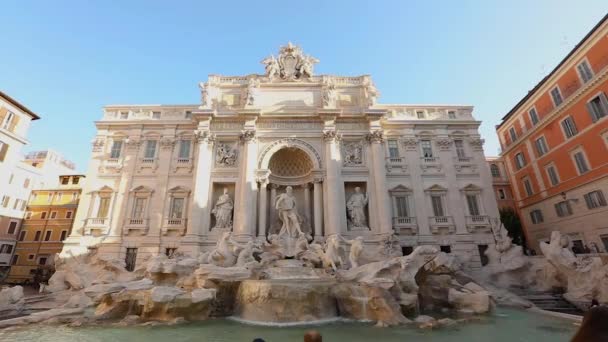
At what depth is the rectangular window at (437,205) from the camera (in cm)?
1941

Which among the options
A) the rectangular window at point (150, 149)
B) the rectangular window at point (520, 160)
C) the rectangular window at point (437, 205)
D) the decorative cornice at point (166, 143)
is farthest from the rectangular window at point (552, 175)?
the rectangular window at point (150, 149)

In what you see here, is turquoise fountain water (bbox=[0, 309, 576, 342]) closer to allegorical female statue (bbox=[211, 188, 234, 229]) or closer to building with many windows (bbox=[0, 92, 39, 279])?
allegorical female statue (bbox=[211, 188, 234, 229])

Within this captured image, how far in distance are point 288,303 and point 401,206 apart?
41.5 feet

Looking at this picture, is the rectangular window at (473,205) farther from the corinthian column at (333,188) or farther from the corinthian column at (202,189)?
the corinthian column at (202,189)

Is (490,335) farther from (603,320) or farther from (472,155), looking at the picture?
(472,155)

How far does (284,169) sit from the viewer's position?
2105cm

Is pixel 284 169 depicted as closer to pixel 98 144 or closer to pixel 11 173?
pixel 98 144

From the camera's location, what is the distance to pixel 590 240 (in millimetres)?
17219

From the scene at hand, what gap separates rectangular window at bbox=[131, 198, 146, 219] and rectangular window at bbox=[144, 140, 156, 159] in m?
3.25

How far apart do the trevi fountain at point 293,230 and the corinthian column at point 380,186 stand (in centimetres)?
11

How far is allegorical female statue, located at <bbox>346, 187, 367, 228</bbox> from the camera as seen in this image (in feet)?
60.0

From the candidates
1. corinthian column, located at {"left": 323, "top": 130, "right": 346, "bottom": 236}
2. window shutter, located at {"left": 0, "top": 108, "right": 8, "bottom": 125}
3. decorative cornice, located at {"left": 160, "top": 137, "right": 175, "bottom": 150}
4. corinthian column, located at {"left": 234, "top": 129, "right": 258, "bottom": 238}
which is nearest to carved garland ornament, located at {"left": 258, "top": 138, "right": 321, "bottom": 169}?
corinthian column, located at {"left": 234, "top": 129, "right": 258, "bottom": 238}

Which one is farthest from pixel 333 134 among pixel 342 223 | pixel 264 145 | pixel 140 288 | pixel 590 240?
pixel 590 240

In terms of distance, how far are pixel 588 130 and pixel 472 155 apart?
21.1 feet
